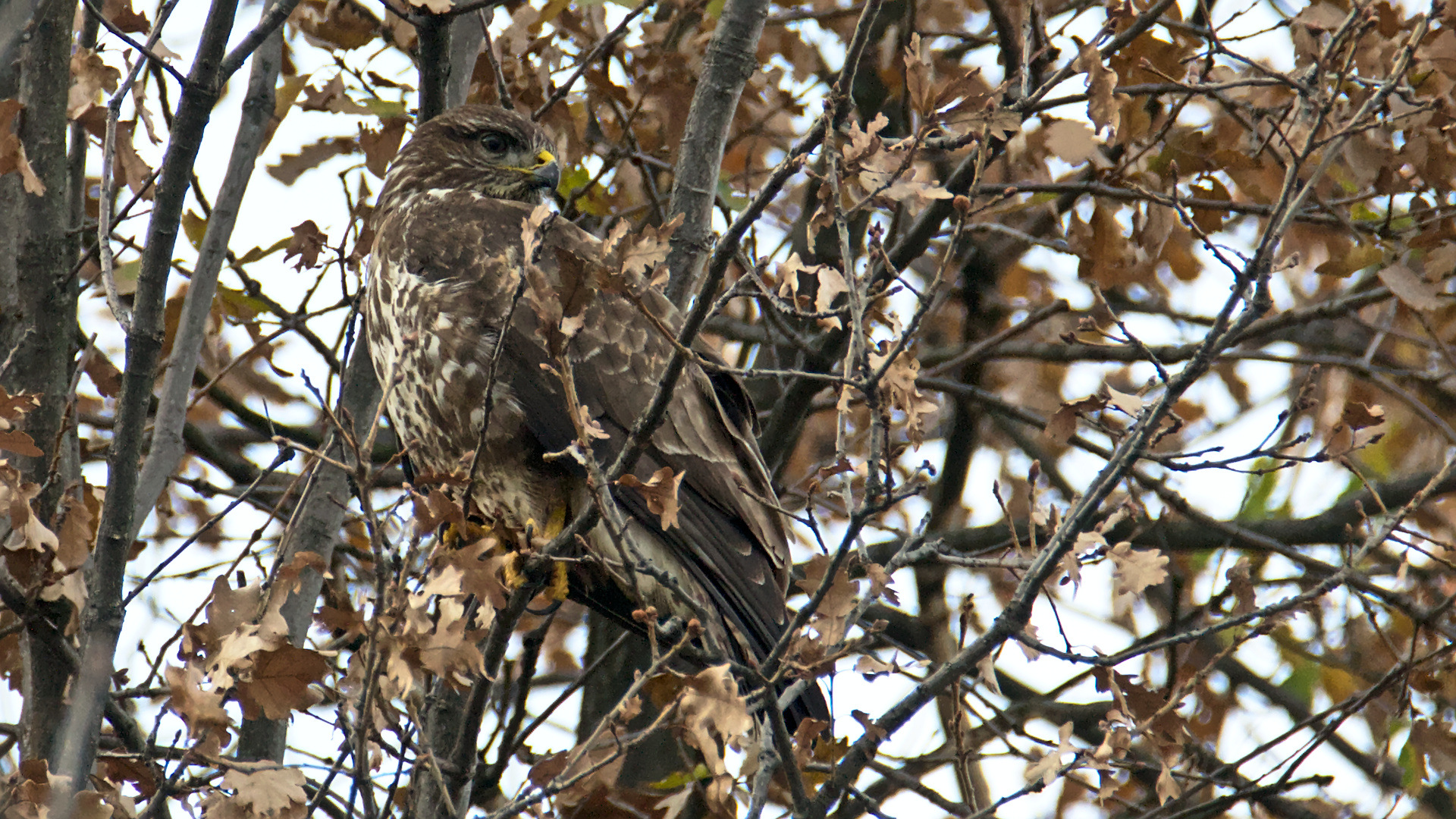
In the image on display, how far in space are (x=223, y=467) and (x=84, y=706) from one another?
2.82 m

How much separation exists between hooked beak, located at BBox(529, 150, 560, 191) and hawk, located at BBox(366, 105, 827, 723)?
19.9 inches

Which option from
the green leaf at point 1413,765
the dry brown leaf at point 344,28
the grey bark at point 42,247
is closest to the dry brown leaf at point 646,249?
the grey bark at point 42,247

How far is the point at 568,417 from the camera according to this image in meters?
3.79

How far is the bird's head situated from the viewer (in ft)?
15.9

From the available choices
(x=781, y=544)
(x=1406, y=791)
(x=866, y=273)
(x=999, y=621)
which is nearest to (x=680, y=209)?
(x=781, y=544)

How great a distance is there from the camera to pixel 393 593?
232 centimetres

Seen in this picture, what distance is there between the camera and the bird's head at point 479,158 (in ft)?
15.9

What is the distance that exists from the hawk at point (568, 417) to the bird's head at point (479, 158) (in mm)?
586

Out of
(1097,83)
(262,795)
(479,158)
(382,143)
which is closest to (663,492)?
(262,795)

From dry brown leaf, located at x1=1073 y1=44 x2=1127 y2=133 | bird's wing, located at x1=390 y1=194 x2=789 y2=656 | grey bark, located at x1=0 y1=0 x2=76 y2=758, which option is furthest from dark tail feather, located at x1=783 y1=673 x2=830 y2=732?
grey bark, located at x1=0 y1=0 x2=76 y2=758

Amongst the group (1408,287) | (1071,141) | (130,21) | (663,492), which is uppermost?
(1071,141)

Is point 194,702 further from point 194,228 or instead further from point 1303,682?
point 1303,682

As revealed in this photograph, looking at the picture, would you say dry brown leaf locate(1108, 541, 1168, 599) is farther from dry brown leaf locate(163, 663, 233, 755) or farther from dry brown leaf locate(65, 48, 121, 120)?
dry brown leaf locate(65, 48, 121, 120)

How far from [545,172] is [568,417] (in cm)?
131
